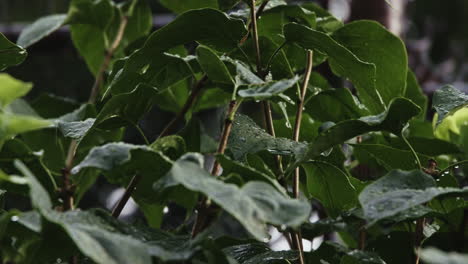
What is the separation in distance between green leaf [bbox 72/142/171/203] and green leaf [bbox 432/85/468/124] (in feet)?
0.90

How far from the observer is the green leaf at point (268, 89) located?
1.70 feet

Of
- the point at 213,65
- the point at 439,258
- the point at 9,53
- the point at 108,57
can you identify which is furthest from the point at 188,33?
the point at 108,57

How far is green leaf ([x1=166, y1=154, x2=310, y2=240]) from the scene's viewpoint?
43 cm

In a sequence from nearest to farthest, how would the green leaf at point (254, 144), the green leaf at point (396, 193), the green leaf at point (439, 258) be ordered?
the green leaf at point (439, 258), the green leaf at point (396, 193), the green leaf at point (254, 144)

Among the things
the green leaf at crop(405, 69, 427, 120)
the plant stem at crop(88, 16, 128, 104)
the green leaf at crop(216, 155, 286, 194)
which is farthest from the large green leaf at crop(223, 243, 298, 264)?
the plant stem at crop(88, 16, 128, 104)

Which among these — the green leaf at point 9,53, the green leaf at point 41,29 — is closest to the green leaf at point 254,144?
the green leaf at point 9,53

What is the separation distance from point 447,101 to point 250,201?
30cm

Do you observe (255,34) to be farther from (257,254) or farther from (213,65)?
(257,254)

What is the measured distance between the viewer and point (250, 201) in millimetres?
444

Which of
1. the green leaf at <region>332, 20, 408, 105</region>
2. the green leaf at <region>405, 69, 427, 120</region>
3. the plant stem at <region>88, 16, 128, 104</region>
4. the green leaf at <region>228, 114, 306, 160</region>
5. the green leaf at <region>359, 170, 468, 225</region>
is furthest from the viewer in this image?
the plant stem at <region>88, 16, 128, 104</region>

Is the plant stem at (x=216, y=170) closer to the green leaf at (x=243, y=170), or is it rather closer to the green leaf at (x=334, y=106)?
the green leaf at (x=243, y=170)

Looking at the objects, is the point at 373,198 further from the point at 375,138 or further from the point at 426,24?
the point at 426,24

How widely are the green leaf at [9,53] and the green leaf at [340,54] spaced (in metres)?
0.25

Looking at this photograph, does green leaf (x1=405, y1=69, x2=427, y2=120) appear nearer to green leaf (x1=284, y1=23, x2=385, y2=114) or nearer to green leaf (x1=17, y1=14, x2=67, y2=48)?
green leaf (x1=284, y1=23, x2=385, y2=114)
